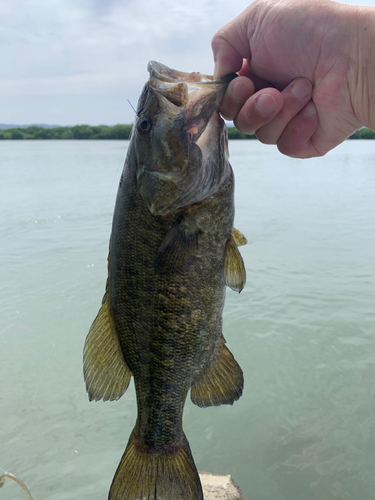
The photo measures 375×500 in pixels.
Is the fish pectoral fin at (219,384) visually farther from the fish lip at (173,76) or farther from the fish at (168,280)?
the fish lip at (173,76)

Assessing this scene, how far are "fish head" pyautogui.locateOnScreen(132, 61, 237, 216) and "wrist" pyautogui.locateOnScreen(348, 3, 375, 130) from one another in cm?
80

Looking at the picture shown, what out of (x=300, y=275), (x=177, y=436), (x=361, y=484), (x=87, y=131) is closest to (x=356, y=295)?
(x=300, y=275)

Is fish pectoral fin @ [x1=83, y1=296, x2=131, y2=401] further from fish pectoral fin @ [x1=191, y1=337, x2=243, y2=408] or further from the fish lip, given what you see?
the fish lip

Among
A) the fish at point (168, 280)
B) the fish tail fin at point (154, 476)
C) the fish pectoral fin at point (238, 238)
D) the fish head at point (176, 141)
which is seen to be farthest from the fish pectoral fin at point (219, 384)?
the fish head at point (176, 141)

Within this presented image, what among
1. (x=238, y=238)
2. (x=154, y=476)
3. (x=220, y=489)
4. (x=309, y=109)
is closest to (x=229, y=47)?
(x=309, y=109)

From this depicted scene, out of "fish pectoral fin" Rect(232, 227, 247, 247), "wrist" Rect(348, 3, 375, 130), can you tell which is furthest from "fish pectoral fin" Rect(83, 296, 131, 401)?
"wrist" Rect(348, 3, 375, 130)

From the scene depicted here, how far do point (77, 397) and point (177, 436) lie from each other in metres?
2.54

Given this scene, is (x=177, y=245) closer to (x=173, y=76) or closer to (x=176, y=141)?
(x=176, y=141)

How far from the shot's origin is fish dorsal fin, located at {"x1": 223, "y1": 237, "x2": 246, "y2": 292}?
187cm

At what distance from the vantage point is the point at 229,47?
2.12 m

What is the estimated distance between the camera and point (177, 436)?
198cm

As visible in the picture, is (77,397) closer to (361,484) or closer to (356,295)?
(361,484)

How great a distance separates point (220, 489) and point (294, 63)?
9.70ft

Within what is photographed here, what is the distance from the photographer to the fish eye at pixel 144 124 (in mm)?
1726
